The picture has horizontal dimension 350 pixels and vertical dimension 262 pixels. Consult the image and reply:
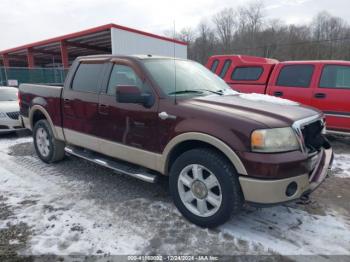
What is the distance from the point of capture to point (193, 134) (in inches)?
116

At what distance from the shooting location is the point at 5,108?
7500mm

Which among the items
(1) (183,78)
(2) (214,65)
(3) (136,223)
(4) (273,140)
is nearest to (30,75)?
(2) (214,65)

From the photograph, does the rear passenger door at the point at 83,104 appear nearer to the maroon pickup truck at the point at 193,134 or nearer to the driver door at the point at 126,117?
the maroon pickup truck at the point at 193,134

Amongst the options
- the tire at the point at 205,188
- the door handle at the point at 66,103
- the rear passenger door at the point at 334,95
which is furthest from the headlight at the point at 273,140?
the rear passenger door at the point at 334,95

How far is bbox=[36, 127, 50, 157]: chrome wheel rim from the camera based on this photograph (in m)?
5.17

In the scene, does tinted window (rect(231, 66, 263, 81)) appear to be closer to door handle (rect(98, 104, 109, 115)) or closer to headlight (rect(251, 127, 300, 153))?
door handle (rect(98, 104, 109, 115))

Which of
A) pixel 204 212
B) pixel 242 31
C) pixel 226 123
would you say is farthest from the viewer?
pixel 242 31

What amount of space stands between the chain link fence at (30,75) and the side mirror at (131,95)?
51.1ft

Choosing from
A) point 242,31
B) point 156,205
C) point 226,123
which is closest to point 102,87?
point 156,205

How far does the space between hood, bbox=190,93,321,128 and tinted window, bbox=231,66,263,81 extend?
3829 mm

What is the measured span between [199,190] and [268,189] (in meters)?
0.75

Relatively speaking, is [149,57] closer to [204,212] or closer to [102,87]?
[102,87]

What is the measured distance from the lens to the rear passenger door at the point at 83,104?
4.11m

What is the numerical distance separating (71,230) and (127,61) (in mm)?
2186
